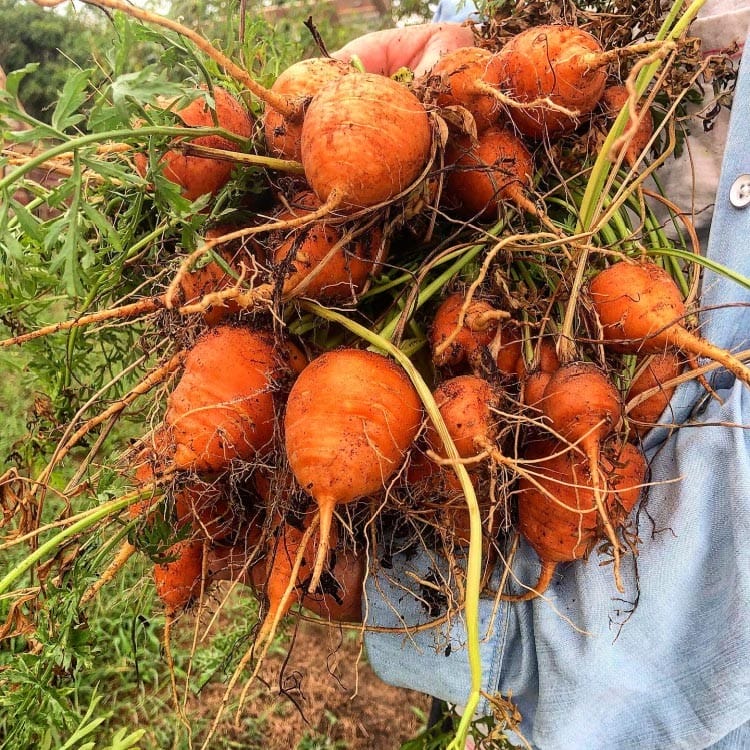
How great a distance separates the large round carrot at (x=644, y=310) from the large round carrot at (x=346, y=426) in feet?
1.00

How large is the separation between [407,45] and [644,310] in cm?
102

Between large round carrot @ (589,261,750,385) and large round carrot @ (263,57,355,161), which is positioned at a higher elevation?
large round carrot @ (263,57,355,161)

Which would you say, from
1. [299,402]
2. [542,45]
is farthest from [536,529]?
[542,45]

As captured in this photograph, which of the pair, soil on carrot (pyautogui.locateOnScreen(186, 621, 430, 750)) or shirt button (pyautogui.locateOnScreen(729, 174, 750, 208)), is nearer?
shirt button (pyautogui.locateOnScreen(729, 174, 750, 208))

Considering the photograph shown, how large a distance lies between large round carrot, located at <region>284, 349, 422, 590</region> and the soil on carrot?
1310 millimetres

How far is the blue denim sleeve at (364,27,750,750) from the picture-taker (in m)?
0.78

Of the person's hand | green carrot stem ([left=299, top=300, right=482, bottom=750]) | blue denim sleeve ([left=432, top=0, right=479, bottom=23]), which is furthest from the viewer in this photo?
blue denim sleeve ([left=432, top=0, right=479, bottom=23])

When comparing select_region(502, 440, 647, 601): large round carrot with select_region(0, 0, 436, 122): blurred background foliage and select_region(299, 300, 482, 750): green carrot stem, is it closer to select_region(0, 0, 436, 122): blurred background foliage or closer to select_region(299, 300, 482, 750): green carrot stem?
select_region(299, 300, 482, 750): green carrot stem

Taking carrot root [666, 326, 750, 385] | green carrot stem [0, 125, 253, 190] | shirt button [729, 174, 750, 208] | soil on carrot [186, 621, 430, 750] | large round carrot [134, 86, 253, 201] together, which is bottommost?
soil on carrot [186, 621, 430, 750]

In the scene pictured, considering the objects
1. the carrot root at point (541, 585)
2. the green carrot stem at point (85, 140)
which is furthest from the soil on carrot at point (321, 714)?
the green carrot stem at point (85, 140)

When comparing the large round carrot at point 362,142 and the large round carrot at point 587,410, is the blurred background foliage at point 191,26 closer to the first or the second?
the large round carrot at point 362,142

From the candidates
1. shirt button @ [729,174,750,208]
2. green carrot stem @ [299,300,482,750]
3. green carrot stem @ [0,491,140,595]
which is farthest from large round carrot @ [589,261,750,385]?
green carrot stem @ [0,491,140,595]

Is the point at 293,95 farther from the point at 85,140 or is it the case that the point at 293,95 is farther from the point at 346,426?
the point at 346,426

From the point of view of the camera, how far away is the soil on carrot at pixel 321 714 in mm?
1963
